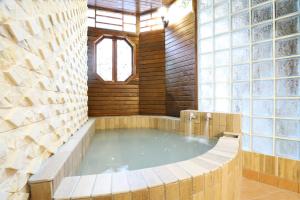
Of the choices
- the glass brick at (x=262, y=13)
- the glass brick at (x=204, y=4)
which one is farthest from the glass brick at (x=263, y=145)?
the glass brick at (x=204, y=4)

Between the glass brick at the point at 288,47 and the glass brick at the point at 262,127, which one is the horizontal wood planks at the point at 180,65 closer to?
the glass brick at the point at 262,127

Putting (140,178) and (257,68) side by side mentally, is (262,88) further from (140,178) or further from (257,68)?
(140,178)

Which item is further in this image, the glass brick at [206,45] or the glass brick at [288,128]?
the glass brick at [206,45]

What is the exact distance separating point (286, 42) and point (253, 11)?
0.77 metres

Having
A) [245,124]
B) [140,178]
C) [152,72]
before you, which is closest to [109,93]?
[152,72]

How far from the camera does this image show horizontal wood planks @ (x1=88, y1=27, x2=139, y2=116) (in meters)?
6.01

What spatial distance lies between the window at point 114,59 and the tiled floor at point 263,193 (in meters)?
4.61

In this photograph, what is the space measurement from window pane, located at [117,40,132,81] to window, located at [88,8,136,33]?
484mm

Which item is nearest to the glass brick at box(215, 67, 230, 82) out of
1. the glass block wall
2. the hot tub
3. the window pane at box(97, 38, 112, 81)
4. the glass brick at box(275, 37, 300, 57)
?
the glass block wall

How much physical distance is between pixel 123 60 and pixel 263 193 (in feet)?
16.8

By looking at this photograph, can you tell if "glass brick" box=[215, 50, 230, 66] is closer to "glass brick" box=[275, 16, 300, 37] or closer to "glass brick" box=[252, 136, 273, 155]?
"glass brick" box=[275, 16, 300, 37]

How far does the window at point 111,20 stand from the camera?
20.0 ft

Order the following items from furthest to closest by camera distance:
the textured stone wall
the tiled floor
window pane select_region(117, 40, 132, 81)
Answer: window pane select_region(117, 40, 132, 81) < the tiled floor < the textured stone wall

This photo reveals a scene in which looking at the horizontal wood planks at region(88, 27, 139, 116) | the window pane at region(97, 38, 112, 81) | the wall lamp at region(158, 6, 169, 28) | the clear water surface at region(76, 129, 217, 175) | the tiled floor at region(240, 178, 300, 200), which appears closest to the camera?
the clear water surface at region(76, 129, 217, 175)
